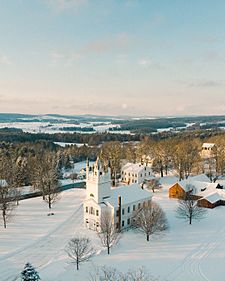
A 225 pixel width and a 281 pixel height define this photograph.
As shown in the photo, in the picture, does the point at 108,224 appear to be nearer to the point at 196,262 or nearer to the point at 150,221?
the point at 150,221

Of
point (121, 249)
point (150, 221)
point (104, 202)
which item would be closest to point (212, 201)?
point (150, 221)

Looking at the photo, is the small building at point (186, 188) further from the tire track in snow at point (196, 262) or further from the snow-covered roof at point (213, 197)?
the tire track in snow at point (196, 262)

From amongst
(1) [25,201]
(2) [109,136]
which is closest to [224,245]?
(1) [25,201]

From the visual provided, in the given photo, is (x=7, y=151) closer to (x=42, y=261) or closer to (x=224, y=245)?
(x=42, y=261)

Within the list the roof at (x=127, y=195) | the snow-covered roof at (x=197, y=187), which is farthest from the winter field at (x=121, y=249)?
the snow-covered roof at (x=197, y=187)

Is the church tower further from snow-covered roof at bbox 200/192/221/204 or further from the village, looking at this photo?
snow-covered roof at bbox 200/192/221/204

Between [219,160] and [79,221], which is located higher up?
[219,160]
